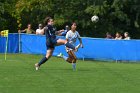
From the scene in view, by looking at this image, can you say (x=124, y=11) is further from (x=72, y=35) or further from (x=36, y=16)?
(x=72, y=35)

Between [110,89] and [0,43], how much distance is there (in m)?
19.4

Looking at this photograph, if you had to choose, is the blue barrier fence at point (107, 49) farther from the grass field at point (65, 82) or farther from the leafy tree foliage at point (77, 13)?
the leafy tree foliage at point (77, 13)

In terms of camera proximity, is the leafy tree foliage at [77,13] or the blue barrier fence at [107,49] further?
the leafy tree foliage at [77,13]

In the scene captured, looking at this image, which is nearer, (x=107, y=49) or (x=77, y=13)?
(x=107, y=49)

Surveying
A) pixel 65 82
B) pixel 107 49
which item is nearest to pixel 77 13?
pixel 107 49

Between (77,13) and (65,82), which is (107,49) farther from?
(77,13)

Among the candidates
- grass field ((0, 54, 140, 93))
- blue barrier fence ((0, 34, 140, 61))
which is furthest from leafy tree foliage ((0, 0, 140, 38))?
grass field ((0, 54, 140, 93))

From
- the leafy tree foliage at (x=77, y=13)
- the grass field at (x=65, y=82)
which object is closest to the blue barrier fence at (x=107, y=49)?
the grass field at (x=65, y=82)

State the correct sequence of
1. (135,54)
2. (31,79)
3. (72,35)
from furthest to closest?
1. (135,54)
2. (72,35)
3. (31,79)

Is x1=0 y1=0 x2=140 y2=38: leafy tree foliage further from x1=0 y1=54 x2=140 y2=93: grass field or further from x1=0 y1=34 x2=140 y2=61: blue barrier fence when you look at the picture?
x1=0 y1=54 x2=140 y2=93: grass field

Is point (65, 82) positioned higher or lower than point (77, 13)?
lower

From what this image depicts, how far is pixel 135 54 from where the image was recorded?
87.7 feet

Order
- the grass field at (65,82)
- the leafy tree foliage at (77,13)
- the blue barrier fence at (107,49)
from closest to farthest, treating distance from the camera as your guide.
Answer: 1. the grass field at (65,82)
2. the blue barrier fence at (107,49)
3. the leafy tree foliage at (77,13)

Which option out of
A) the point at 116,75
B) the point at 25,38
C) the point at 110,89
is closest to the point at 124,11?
the point at 25,38
